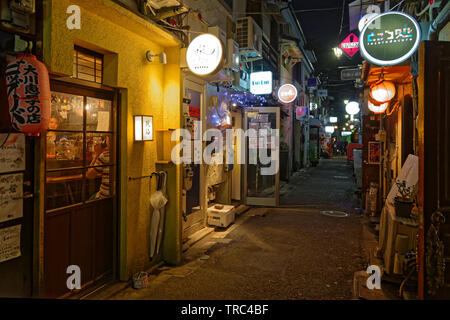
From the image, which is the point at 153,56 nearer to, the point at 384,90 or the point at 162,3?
the point at 162,3

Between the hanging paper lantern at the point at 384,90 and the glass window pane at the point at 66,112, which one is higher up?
the hanging paper lantern at the point at 384,90

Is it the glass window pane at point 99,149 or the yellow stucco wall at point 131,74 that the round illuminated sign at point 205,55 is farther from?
the glass window pane at point 99,149

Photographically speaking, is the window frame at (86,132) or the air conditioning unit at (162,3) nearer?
the window frame at (86,132)

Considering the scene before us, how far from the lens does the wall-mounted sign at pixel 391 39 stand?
5.73 m

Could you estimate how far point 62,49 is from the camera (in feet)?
13.5

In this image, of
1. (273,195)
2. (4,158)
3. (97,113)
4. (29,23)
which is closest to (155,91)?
(97,113)

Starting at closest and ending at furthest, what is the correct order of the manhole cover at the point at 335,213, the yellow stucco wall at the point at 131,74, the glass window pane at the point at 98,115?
→ the yellow stucco wall at the point at 131,74
the glass window pane at the point at 98,115
the manhole cover at the point at 335,213

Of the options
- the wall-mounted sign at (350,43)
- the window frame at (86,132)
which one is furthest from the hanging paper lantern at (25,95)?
the wall-mounted sign at (350,43)

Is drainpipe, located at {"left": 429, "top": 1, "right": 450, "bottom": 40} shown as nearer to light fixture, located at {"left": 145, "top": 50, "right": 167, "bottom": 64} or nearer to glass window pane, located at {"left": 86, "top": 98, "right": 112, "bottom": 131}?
light fixture, located at {"left": 145, "top": 50, "right": 167, "bottom": 64}

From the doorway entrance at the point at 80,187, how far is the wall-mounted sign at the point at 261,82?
761cm

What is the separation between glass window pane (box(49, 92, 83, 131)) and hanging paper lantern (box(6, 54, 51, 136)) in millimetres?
960

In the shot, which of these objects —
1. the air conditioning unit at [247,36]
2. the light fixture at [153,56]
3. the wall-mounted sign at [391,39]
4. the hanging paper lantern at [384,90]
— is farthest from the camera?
the air conditioning unit at [247,36]

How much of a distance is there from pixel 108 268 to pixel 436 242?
5.28 meters

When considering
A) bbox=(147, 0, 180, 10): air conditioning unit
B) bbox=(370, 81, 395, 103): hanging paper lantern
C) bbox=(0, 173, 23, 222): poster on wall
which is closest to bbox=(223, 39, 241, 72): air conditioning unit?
bbox=(147, 0, 180, 10): air conditioning unit
